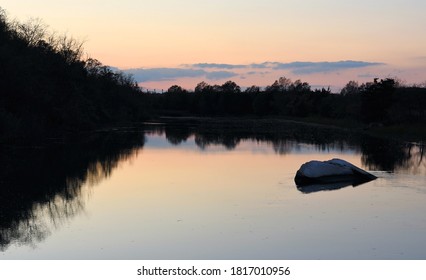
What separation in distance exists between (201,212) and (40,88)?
31.6 m

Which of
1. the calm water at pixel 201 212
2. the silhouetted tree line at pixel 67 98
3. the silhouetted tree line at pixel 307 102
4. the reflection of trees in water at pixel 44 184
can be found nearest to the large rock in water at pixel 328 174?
Answer: the calm water at pixel 201 212

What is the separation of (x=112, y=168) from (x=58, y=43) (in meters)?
38.0

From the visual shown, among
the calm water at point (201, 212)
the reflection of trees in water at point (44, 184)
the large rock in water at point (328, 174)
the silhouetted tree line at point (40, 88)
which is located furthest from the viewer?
the silhouetted tree line at point (40, 88)

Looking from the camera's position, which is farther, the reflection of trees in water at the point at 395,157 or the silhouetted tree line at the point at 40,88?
the silhouetted tree line at the point at 40,88

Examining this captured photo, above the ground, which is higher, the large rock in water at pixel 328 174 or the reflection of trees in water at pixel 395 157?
the large rock in water at pixel 328 174

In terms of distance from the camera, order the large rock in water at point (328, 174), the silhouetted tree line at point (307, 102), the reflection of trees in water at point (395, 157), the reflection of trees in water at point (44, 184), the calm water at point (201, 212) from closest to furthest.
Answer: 1. the calm water at point (201, 212)
2. the reflection of trees in water at point (44, 184)
3. the large rock in water at point (328, 174)
4. the reflection of trees in water at point (395, 157)
5. the silhouetted tree line at point (307, 102)

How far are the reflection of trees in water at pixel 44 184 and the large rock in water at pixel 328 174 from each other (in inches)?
320

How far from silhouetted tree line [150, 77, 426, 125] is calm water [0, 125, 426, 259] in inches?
1208

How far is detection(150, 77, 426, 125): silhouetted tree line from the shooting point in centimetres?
5819

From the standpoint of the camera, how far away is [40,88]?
4369 cm

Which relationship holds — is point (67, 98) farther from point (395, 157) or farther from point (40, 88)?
point (395, 157)

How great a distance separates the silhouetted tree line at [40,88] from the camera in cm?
3809

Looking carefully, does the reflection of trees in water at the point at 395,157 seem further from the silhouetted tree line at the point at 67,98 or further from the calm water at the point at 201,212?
the silhouetted tree line at the point at 67,98

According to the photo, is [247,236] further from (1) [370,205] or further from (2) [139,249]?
(1) [370,205]
